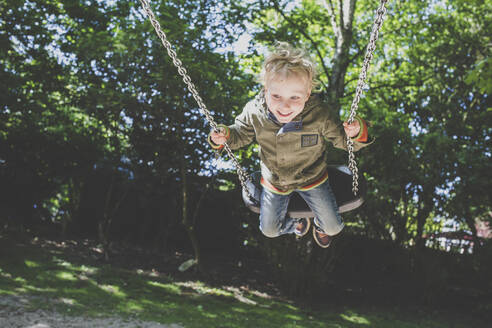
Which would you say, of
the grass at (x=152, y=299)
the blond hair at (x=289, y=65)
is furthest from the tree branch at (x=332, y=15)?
the blond hair at (x=289, y=65)

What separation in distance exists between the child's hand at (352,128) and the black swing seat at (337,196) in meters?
0.60

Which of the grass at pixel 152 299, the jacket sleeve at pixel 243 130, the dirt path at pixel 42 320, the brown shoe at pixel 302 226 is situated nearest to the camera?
the jacket sleeve at pixel 243 130

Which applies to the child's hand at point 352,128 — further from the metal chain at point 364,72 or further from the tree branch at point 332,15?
the tree branch at point 332,15

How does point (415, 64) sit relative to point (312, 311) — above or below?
above

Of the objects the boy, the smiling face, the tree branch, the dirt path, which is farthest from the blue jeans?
the tree branch

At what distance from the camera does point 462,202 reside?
22.7 ft

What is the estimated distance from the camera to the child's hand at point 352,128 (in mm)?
2318

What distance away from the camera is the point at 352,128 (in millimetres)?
2328

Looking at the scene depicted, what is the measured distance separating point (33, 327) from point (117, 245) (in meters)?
4.73

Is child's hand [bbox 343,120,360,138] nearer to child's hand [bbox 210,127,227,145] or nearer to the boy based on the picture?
the boy

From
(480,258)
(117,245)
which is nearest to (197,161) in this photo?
(117,245)

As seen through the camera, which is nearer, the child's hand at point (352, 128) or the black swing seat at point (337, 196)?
the child's hand at point (352, 128)

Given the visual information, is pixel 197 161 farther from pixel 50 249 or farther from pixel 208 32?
pixel 50 249

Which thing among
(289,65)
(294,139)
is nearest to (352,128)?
(294,139)
